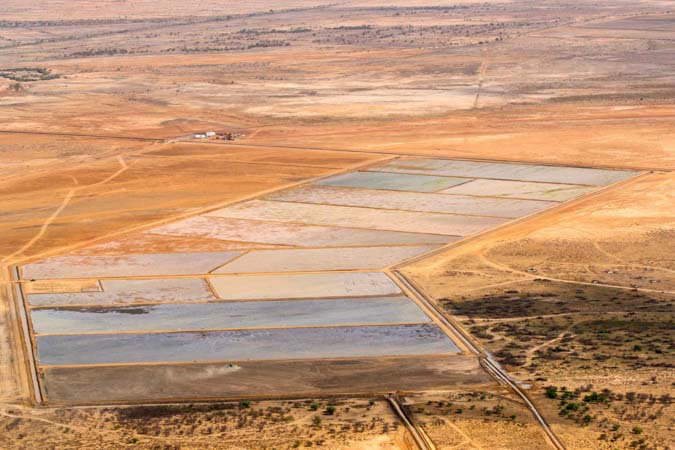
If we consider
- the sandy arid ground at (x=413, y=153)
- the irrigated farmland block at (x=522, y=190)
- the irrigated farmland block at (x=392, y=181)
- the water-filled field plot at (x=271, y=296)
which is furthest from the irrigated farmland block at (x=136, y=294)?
the irrigated farmland block at (x=522, y=190)

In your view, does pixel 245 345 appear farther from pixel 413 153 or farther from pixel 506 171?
pixel 413 153

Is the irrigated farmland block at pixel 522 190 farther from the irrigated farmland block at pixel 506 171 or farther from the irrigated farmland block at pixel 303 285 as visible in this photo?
the irrigated farmland block at pixel 303 285

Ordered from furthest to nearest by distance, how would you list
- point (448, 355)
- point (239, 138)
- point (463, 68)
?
point (463, 68), point (239, 138), point (448, 355)

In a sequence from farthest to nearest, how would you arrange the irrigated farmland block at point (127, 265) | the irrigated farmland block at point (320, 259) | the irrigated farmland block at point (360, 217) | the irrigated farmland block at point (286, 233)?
the irrigated farmland block at point (360, 217), the irrigated farmland block at point (286, 233), the irrigated farmland block at point (320, 259), the irrigated farmland block at point (127, 265)

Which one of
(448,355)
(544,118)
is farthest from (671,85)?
(448,355)

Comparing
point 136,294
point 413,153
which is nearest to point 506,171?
point 413,153

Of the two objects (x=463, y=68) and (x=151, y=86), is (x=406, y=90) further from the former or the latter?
(x=151, y=86)
